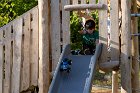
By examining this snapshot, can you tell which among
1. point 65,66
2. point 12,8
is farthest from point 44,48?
point 12,8

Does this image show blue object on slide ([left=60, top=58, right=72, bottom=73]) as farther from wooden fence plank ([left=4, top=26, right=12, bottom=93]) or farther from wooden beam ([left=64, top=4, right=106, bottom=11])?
wooden fence plank ([left=4, top=26, right=12, bottom=93])

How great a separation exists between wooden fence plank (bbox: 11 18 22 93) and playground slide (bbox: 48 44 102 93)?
0.83 metres

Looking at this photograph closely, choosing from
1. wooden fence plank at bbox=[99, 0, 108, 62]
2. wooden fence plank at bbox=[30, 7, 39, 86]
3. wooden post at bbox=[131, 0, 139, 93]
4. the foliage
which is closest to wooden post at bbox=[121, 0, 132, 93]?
wooden fence plank at bbox=[99, 0, 108, 62]

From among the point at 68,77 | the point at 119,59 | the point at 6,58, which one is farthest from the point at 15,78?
the point at 119,59

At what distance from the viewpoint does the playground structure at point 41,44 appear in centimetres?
611

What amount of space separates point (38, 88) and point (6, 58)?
804mm

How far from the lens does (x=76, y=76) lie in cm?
591

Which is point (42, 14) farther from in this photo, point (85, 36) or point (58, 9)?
point (85, 36)

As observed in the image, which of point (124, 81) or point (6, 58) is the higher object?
point (6, 58)

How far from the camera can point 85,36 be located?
7.00 meters

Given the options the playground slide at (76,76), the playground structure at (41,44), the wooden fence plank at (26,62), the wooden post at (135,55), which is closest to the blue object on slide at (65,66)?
the playground slide at (76,76)

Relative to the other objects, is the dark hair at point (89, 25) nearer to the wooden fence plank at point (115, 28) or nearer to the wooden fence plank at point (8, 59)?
the wooden fence plank at point (115, 28)

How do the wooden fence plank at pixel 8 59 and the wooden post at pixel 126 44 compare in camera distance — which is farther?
the wooden fence plank at pixel 8 59

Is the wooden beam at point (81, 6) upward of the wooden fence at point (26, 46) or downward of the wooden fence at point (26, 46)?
upward
